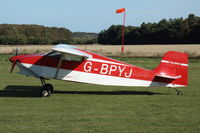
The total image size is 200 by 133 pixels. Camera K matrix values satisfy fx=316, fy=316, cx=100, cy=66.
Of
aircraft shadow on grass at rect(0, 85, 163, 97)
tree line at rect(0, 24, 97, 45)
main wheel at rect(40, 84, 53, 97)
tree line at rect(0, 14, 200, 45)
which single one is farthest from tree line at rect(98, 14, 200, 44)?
main wheel at rect(40, 84, 53, 97)

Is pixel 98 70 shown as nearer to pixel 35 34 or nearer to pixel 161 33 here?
pixel 161 33

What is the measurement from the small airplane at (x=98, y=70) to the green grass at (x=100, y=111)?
1.92ft

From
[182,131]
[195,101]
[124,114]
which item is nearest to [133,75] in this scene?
[195,101]

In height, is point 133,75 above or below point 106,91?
above

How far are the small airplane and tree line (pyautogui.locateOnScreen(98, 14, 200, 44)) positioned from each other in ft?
173

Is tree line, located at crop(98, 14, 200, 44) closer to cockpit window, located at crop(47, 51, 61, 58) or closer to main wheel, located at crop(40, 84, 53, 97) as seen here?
cockpit window, located at crop(47, 51, 61, 58)

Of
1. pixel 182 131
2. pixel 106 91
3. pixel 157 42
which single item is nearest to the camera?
pixel 182 131

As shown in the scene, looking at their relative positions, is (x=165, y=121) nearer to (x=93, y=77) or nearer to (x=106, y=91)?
(x=93, y=77)

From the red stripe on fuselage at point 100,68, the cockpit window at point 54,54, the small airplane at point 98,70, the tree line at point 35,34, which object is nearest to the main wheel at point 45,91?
the small airplane at point 98,70

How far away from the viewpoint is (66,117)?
788 cm

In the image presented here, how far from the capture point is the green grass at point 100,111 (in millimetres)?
6922

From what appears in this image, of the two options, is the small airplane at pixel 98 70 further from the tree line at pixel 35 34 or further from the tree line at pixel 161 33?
the tree line at pixel 35 34

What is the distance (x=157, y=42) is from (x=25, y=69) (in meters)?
59.4

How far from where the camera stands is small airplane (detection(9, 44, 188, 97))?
37.2 feet
